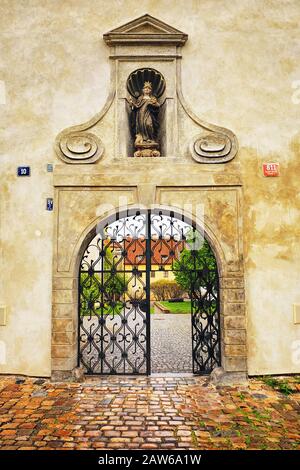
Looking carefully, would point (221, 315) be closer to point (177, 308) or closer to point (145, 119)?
point (145, 119)

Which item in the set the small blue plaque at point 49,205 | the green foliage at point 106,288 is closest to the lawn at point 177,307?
the green foliage at point 106,288

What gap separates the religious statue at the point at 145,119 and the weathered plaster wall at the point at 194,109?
584 mm

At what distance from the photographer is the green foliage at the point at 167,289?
2441cm

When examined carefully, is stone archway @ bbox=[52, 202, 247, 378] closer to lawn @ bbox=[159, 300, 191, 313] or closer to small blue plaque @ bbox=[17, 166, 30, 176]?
small blue plaque @ bbox=[17, 166, 30, 176]

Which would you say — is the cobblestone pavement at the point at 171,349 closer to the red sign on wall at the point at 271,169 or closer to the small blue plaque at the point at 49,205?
the small blue plaque at the point at 49,205

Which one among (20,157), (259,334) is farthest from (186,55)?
(259,334)

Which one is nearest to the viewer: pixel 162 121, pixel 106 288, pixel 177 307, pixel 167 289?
pixel 106 288

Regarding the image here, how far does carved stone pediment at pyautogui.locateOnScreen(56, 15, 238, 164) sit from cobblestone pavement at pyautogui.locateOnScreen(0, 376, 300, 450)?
3422mm

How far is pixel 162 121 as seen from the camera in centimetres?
614

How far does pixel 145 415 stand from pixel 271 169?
4.01 metres

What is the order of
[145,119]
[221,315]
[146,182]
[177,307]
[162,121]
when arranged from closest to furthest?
1. [221,315]
2. [146,182]
3. [145,119]
4. [162,121]
5. [177,307]

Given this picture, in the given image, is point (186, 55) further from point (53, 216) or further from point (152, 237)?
point (53, 216)

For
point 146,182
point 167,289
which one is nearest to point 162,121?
point 146,182

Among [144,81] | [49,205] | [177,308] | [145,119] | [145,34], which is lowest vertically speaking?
[177,308]
